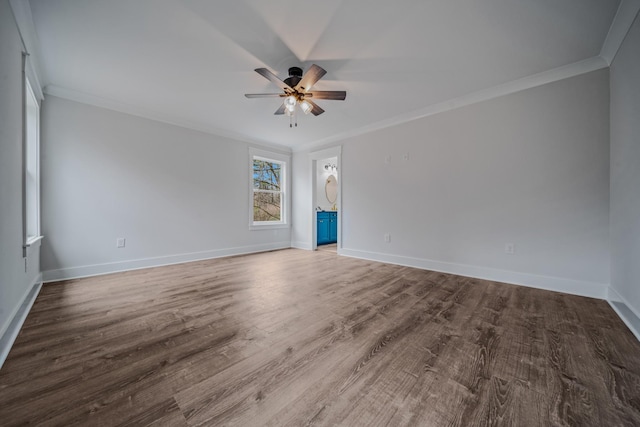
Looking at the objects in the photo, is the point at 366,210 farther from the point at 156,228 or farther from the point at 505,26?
the point at 156,228

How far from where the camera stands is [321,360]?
1414mm

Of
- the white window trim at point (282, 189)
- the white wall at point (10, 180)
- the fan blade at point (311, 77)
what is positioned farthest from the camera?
the white window trim at point (282, 189)

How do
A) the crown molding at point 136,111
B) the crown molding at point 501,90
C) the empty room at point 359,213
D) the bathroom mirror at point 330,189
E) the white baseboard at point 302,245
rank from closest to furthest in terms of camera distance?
the empty room at point 359,213 < the crown molding at point 501,90 < the crown molding at point 136,111 < the white baseboard at point 302,245 < the bathroom mirror at point 330,189

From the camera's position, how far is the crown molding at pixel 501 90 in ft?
8.08

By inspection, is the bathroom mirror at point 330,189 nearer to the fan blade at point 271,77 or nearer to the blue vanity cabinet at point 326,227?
the blue vanity cabinet at point 326,227

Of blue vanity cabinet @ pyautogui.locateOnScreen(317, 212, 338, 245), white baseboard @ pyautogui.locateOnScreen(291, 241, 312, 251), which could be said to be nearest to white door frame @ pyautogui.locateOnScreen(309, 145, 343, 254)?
white baseboard @ pyautogui.locateOnScreen(291, 241, 312, 251)

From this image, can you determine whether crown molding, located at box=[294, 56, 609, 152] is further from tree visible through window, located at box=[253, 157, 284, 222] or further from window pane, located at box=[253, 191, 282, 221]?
window pane, located at box=[253, 191, 282, 221]

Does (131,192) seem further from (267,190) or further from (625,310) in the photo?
(625,310)

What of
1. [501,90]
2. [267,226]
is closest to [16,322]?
[267,226]

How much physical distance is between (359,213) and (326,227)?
1.79 meters

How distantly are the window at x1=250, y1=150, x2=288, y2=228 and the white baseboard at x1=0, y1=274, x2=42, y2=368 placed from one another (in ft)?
10.1

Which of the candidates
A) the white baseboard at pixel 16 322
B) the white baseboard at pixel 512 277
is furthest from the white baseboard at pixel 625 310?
the white baseboard at pixel 16 322

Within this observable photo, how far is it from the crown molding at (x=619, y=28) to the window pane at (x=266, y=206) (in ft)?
16.9

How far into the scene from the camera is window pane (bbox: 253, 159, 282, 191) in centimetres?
522
